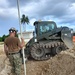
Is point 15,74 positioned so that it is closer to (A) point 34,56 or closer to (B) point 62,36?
(A) point 34,56

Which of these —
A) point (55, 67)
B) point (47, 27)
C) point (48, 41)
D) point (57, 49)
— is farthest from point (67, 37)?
point (55, 67)

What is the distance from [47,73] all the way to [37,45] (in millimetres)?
3793

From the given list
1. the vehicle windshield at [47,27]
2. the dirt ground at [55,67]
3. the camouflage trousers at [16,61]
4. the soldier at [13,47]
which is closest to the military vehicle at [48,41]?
the vehicle windshield at [47,27]

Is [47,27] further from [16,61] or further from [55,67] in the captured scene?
[16,61]

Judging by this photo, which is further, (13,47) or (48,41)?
(48,41)

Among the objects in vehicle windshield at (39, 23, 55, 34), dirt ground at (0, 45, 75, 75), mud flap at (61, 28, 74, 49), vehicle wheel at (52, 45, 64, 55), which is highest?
vehicle windshield at (39, 23, 55, 34)

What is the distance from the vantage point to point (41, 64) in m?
14.2

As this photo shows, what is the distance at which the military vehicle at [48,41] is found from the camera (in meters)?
16.0

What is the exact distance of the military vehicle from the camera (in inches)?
628

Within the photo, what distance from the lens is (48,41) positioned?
16312mm

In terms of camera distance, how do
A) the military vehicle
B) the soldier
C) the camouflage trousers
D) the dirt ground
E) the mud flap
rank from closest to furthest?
the soldier, the camouflage trousers, the dirt ground, the military vehicle, the mud flap

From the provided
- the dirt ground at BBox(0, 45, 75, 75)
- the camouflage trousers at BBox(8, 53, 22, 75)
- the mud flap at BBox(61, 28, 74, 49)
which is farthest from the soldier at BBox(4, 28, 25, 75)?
the mud flap at BBox(61, 28, 74, 49)

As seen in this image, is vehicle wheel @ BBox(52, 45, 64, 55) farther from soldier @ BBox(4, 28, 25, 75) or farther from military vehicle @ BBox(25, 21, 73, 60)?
soldier @ BBox(4, 28, 25, 75)

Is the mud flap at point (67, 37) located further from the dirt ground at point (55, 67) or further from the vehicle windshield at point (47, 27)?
the dirt ground at point (55, 67)
